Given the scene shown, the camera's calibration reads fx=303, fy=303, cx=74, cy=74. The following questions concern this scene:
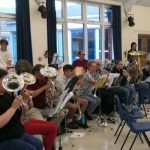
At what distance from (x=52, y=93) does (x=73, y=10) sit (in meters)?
5.13

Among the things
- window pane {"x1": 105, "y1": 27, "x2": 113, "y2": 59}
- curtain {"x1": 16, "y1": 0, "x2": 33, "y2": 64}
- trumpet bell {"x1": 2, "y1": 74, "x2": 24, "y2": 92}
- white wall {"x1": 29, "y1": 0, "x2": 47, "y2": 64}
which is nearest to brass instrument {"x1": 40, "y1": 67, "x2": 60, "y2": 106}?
trumpet bell {"x1": 2, "y1": 74, "x2": 24, "y2": 92}

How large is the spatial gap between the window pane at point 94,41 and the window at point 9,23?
3.10 metres

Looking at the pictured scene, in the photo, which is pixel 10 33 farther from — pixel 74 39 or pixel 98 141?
pixel 98 141

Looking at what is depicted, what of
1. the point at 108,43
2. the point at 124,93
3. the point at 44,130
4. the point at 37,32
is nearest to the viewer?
the point at 44,130

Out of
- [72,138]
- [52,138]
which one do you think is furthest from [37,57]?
[52,138]

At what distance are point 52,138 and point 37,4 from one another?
4.88m

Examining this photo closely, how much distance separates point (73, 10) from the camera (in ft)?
30.0

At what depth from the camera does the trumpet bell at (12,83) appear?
268 centimetres

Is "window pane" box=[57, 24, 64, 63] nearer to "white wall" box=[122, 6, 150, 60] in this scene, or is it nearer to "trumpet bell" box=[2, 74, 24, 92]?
"white wall" box=[122, 6, 150, 60]

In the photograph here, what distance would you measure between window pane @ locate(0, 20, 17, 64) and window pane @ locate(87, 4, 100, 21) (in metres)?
3.01

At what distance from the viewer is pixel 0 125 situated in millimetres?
2582

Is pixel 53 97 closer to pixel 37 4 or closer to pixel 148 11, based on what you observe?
pixel 37 4

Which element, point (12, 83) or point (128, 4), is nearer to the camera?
point (12, 83)

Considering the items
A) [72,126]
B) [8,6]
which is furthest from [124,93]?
[8,6]
